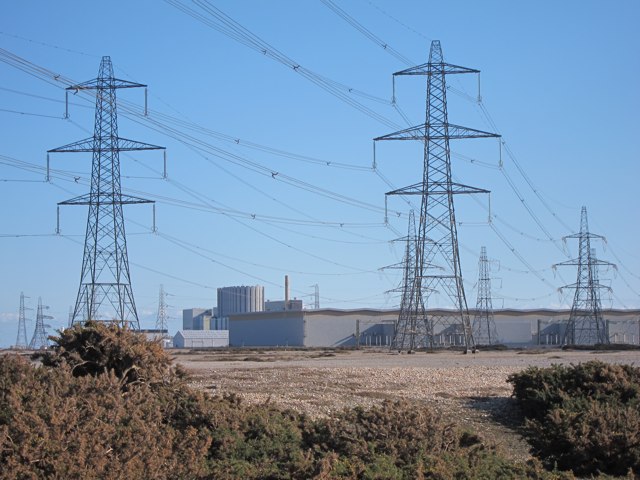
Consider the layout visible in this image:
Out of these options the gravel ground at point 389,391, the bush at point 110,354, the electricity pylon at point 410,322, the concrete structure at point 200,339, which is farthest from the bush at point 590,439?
the concrete structure at point 200,339

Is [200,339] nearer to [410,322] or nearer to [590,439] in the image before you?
[410,322]

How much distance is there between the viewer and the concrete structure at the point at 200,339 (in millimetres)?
109625

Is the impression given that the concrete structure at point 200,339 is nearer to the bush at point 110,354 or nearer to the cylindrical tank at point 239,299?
the cylindrical tank at point 239,299

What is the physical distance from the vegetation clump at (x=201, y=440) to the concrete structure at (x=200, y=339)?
318 ft

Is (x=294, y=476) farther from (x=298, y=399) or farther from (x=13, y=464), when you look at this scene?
(x=298, y=399)

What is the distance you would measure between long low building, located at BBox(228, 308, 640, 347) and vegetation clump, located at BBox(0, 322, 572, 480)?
76.9 metres

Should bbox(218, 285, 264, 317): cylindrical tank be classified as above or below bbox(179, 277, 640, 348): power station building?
above

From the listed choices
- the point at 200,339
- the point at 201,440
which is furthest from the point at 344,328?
the point at 201,440

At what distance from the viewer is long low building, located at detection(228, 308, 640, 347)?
300ft

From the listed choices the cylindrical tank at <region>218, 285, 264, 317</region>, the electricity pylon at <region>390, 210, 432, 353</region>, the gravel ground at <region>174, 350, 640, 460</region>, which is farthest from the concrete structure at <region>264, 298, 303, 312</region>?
the gravel ground at <region>174, 350, 640, 460</region>

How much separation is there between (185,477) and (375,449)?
2308mm

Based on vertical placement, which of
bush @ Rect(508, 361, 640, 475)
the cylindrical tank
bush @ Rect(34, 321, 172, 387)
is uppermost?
the cylindrical tank

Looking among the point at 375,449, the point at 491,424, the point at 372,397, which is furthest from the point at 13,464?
the point at 372,397

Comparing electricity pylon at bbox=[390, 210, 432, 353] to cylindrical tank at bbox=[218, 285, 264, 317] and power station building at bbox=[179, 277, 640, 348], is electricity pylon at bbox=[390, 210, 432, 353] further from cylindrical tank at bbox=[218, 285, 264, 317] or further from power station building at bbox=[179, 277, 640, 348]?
cylindrical tank at bbox=[218, 285, 264, 317]
